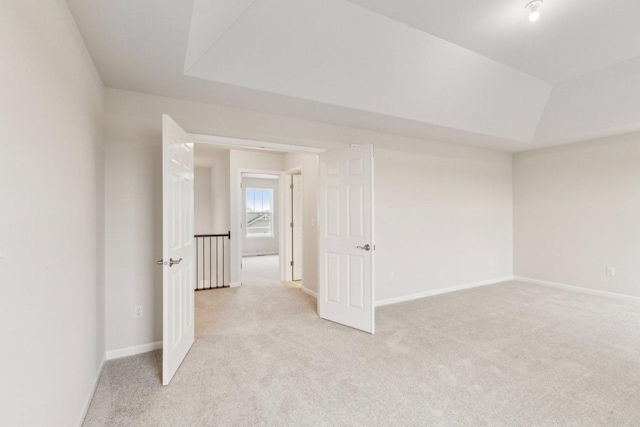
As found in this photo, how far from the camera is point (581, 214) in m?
4.88

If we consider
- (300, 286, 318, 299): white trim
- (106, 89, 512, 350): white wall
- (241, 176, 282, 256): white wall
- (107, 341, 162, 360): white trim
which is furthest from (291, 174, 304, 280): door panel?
(241, 176, 282, 256): white wall

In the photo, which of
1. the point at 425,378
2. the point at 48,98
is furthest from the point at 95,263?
the point at 425,378

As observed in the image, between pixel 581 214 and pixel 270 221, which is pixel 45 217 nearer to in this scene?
pixel 581 214

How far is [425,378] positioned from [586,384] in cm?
121

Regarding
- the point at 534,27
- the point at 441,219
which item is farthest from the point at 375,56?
the point at 441,219

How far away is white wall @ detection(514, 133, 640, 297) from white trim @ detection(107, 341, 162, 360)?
612 centimetres

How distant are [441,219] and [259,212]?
6.03 m

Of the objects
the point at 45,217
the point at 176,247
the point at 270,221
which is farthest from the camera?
the point at 270,221

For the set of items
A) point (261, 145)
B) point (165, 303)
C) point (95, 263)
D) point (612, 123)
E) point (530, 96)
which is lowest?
point (165, 303)

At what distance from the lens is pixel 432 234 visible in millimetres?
4723

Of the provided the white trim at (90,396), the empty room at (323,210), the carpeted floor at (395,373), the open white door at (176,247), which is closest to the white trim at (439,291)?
the empty room at (323,210)

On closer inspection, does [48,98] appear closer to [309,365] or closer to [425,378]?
[309,365]

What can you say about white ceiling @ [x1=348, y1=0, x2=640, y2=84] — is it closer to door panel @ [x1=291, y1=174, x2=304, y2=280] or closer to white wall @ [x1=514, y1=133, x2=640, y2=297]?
white wall @ [x1=514, y1=133, x2=640, y2=297]

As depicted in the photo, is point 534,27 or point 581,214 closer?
point 534,27
